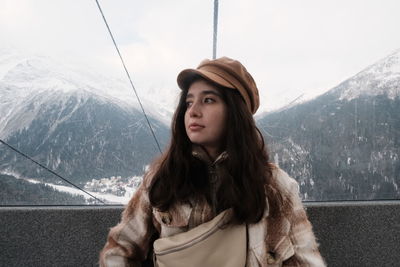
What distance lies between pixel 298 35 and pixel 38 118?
5.02ft

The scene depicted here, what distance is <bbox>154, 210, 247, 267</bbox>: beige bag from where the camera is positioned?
3.16 feet

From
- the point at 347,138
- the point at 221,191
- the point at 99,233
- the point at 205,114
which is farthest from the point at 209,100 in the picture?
the point at 347,138

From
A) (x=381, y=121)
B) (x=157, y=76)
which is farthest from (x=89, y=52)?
(x=381, y=121)

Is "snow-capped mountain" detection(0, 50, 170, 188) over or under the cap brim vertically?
under

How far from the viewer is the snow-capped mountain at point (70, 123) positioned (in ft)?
5.91

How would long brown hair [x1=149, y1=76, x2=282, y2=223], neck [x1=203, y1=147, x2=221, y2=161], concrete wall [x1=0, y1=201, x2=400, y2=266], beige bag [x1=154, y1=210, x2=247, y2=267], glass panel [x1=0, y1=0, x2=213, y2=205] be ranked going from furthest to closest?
1. glass panel [x1=0, y1=0, x2=213, y2=205]
2. concrete wall [x1=0, y1=201, x2=400, y2=266]
3. neck [x1=203, y1=147, x2=221, y2=161]
4. long brown hair [x1=149, y1=76, x2=282, y2=223]
5. beige bag [x1=154, y1=210, x2=247, y2=267]

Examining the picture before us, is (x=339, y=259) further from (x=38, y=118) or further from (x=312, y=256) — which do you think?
(x=38, y=118)

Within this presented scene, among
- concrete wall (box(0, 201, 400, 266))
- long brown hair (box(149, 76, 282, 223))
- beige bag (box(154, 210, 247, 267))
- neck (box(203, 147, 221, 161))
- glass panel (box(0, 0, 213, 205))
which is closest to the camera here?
beige bag (box(154, 210, 247, 267))

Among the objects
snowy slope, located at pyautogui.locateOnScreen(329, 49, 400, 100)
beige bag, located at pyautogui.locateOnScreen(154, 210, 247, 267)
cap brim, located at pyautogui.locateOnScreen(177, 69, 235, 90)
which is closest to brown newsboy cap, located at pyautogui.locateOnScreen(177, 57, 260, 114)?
cap brim, located at pyautogui.locateOnScreen(177, 69, 235, 90)

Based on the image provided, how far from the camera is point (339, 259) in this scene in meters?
1.69

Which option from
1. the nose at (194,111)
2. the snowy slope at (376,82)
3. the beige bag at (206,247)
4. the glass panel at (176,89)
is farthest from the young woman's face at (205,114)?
the snowy slope at (376,82)

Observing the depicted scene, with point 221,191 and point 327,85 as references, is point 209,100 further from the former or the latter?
point 327,85

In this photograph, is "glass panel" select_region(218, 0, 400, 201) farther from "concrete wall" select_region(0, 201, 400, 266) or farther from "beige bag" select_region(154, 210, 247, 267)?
"beige bag" select_region(154, 210, 247, 267)

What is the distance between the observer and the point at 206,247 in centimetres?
97
